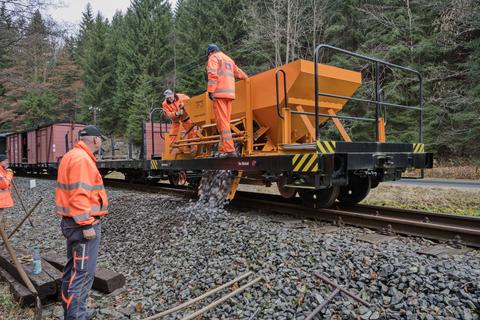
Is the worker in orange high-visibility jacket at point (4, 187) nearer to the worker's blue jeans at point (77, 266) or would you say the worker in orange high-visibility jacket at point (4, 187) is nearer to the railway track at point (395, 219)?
the railway track at point (395, 219)

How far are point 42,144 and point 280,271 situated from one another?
19.5 meters

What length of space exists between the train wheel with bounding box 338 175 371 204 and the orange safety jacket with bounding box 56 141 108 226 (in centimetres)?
489

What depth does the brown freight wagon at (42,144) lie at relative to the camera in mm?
18031

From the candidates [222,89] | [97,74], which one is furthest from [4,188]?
[97,74]

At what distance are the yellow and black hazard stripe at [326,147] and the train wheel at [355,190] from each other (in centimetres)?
183

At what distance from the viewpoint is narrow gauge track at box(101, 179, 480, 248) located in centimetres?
463

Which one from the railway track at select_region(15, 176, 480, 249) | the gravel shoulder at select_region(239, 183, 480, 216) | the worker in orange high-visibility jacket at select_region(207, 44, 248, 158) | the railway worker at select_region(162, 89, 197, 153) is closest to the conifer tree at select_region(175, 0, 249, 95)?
the railway worker at select_region(162, 89, 197, 153)

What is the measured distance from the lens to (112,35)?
4219cm

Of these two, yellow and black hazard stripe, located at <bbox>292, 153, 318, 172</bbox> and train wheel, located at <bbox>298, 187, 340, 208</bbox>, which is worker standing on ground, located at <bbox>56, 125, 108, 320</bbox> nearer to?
yellow and black hazard stripe, located at <bbox>292, 153, 318, 172</bbox>

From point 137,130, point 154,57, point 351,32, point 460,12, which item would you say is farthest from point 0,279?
point 154,57

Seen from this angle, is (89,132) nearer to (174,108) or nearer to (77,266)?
(77,266)

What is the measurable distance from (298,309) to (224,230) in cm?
209

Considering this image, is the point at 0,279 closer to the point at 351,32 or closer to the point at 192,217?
the point at 192,217

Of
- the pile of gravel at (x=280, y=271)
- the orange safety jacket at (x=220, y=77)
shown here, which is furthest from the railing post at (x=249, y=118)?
the pile of gravel at (x=280, y=271)
